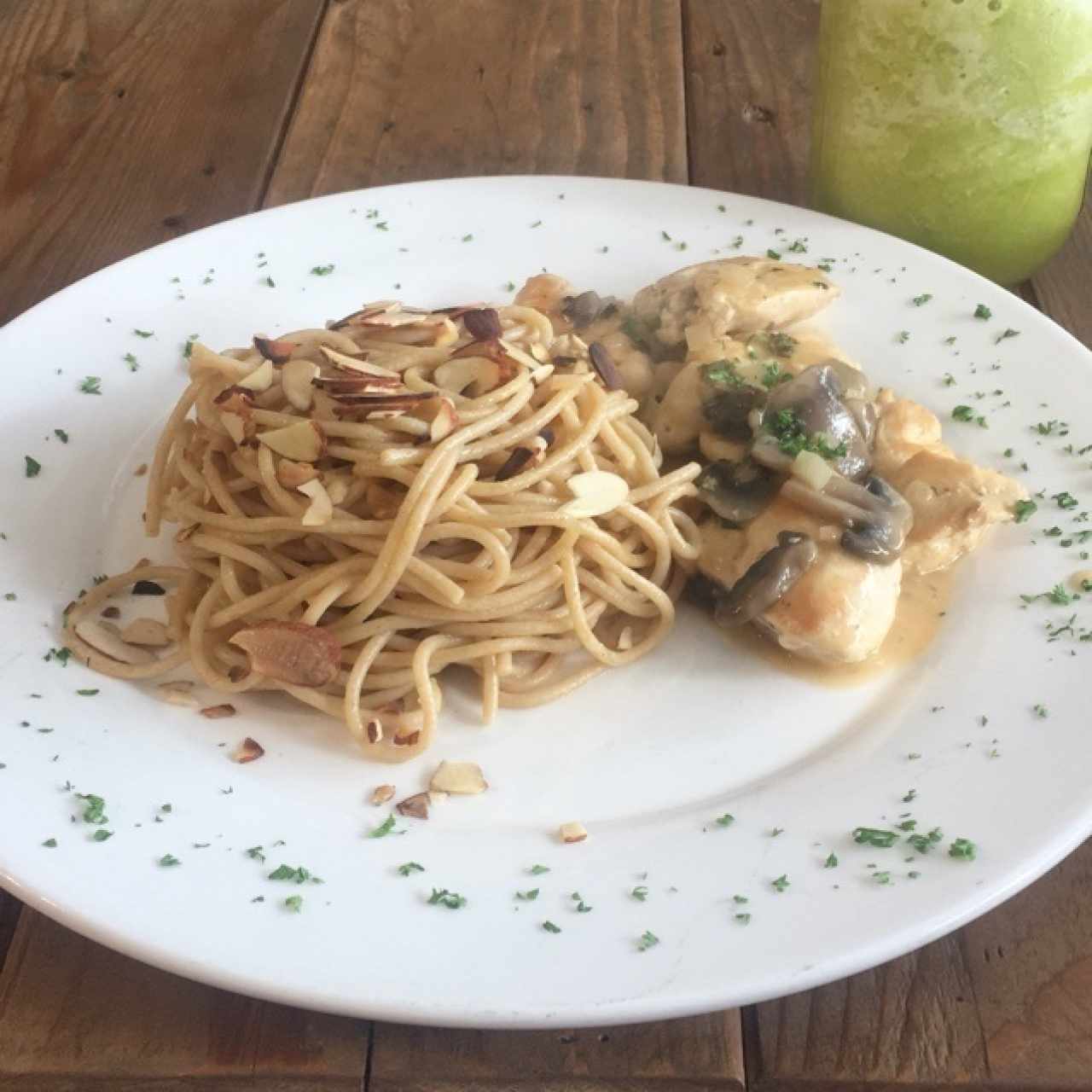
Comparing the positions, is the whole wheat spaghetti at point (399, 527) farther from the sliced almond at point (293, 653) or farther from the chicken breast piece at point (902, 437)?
the chicken breast piece at point (902, 437)

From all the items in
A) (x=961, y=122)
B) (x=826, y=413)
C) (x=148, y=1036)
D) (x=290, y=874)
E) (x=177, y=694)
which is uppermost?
(x=961, y=122)

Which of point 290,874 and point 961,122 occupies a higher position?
point 961,122

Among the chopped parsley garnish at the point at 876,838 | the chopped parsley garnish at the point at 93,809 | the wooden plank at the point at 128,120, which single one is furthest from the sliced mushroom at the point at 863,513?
the wooden plank at the point at 128,120

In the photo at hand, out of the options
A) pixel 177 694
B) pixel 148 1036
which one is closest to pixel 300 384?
pixel 177 694

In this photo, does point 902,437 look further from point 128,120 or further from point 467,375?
point 128,120

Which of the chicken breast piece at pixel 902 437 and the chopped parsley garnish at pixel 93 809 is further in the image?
the chicken breast piece at pixel 902 437

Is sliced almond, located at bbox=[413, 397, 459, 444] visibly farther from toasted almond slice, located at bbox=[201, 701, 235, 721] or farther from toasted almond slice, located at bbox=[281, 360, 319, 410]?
toasted almond slice, located at bbox=[201, 701, 235, 721]

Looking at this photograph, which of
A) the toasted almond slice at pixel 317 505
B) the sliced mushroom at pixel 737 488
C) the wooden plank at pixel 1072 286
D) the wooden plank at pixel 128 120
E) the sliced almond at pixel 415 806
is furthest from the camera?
the wooden plank at pixel 128 120

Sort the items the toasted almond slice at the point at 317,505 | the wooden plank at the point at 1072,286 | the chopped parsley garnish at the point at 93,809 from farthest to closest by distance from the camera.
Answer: the wooden plank at the point at 1072,286 → the toasted almond slice at the point at 317,505 → the chopped parsley garnish at the point at 93,809
